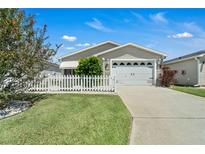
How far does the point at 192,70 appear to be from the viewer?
21625 mm

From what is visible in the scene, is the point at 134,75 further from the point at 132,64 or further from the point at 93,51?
the point at 93,51

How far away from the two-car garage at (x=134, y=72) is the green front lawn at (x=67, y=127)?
12.9m

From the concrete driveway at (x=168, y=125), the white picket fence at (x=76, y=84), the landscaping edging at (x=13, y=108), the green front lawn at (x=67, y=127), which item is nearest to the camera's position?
the green front lawn at (x=67, y=127)

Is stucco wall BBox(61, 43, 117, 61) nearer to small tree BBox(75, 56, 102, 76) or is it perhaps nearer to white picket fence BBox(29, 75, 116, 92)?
small tree BBox(75, 56, 102, 76)

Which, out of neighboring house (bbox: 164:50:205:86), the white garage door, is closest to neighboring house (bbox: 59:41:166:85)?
the white garage door

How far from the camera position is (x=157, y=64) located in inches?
802

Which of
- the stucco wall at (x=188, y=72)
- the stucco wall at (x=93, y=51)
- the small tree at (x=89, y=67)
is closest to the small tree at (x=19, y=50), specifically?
the small tree at (x=89, y=67)

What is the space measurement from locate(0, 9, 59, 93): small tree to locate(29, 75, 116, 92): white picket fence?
152 inches

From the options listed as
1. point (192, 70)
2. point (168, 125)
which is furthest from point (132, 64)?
point (168, 125)

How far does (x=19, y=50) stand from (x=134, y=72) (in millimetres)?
13915

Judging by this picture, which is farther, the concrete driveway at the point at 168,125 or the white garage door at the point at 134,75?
the white garage door at the point at 134,75

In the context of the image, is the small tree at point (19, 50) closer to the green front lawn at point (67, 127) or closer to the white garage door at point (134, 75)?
the green front lawn at point (67, 127)

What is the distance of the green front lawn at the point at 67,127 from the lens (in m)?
4.68
